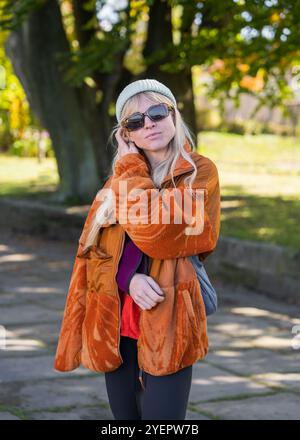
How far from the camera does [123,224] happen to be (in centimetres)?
342

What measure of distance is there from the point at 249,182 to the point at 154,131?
42.1 feet

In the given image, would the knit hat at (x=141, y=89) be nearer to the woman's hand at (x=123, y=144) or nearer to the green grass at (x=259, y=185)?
the woman's hand at (x=123, y=144)

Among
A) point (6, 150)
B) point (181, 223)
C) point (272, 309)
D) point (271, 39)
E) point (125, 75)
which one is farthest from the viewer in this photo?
point (6, 150)

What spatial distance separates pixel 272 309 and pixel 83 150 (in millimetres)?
5781

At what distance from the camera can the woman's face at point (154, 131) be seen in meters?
3.53

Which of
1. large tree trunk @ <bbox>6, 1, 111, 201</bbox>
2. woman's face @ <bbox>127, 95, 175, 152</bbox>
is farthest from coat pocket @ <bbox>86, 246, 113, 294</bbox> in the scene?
large tree trunk @ <bbox>6, 1, 111, 201</bbox>

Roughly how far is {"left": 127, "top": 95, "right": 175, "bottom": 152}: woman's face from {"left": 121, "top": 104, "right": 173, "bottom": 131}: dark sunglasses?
0.01m

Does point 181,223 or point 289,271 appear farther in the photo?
point 289,271

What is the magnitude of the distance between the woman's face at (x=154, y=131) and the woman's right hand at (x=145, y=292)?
51 centimetres

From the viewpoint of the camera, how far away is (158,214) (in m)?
3.38

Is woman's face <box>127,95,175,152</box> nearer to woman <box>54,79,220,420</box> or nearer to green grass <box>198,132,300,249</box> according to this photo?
woman <box>54,79,220,420</box>
